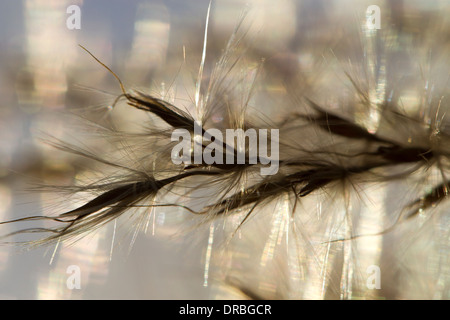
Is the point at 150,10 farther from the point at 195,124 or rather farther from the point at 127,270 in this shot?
the point at 127,270

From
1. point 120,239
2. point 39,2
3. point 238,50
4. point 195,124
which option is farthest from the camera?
point 39,2

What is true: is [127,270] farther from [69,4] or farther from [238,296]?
[69,4]

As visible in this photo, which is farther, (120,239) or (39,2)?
(39,2)

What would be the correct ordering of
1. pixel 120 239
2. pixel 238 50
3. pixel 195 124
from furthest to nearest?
pixel 120 239, pixel 238 50, pixel 195 124

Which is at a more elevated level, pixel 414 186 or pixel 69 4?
pixel 69 4

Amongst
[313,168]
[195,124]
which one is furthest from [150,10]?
[313,168]
